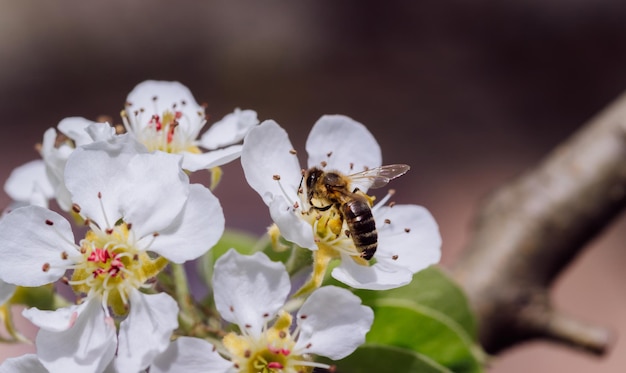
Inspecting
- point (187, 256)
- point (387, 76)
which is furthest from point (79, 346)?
point (387, 76)

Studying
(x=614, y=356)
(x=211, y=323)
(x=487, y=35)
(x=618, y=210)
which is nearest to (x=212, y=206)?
(x=211, y=323)

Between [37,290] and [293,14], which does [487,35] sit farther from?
[37,290]

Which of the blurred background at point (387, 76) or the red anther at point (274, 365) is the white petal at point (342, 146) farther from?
the blurred background at point (387, 76)

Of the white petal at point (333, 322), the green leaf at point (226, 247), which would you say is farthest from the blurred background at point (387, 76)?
the white petal at point (333, 322)

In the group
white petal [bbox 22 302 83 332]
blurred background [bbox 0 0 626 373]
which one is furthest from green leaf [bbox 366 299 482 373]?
blurred background [bbox 0 0 626 373]

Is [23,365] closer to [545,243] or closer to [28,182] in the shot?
[28,182]

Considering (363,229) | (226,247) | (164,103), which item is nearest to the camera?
(363,229)

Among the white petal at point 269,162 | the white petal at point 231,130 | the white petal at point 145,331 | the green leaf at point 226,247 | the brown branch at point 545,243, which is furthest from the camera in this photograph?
the brown branch at point 545,243
